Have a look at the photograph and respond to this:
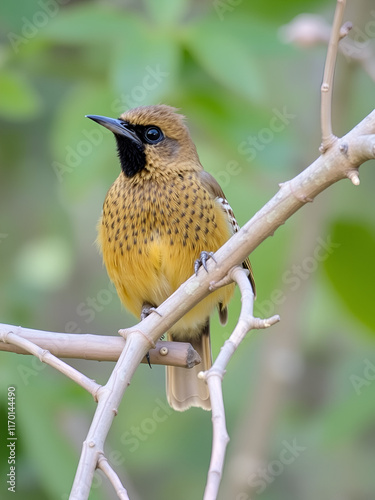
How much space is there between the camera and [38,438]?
385 centimetres

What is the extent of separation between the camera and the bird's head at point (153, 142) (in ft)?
13.8

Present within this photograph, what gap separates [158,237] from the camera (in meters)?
Answer: 4.06

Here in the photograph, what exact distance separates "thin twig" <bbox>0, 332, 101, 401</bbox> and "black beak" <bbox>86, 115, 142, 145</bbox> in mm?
1403

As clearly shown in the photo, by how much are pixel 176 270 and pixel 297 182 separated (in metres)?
1.64
